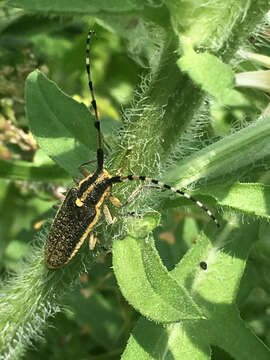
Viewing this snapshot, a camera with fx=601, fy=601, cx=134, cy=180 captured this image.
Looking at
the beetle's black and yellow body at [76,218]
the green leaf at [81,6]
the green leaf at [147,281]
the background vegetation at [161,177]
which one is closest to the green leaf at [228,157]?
the background vegetation at [161,177]

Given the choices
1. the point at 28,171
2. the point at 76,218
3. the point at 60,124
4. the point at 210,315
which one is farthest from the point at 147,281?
the point at 28,171

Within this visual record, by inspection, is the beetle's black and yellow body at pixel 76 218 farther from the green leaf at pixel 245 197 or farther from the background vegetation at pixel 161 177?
the green leaf at pixel 245 197

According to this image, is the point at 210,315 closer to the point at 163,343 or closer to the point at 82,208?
the point at 163,343

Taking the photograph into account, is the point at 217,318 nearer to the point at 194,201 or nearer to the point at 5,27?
the point at 194,201

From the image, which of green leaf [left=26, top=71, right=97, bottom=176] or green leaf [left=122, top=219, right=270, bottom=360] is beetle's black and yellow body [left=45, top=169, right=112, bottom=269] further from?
green leaf [left=122, top=219, right=270, bottom=360]

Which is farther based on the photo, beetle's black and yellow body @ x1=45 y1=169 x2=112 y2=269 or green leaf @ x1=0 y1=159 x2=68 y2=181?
green leaf @ x1=0 y1=159 x2=68 y2=181

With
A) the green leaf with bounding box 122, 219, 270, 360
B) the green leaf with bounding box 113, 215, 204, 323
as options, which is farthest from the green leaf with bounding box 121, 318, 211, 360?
the green leaf with bounding box 113, 215, 204, 323
